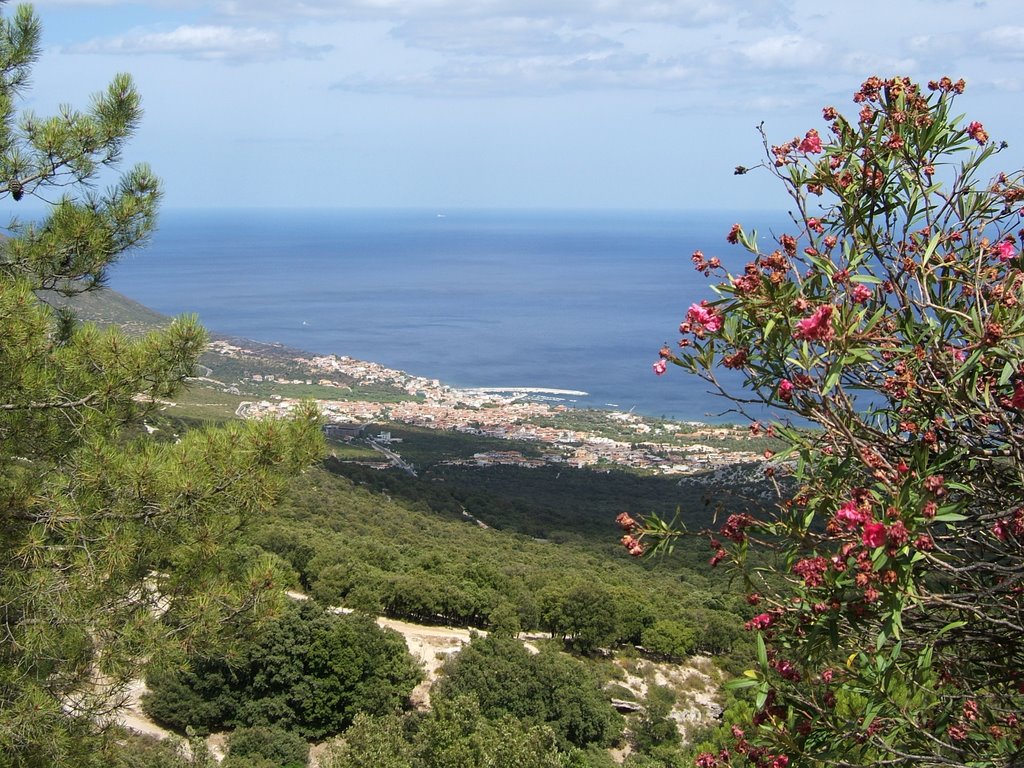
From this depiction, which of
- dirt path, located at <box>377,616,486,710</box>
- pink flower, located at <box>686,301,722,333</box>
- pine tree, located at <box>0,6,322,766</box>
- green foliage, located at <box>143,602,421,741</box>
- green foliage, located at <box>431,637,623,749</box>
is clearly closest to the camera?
pink flower, located at <box>686,301,722,333</box>

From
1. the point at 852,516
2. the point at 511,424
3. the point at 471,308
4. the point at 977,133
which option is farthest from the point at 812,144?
the point at 471,308

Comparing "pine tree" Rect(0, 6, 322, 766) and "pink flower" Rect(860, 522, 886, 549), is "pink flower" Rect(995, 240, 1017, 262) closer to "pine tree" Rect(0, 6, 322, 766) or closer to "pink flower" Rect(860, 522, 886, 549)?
"pink flower" Rect(860, 522, 886, 549)

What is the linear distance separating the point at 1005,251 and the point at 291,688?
10891mm

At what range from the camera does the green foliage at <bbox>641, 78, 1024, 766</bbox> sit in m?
1.85

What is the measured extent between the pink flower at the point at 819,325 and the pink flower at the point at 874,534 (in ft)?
1.37

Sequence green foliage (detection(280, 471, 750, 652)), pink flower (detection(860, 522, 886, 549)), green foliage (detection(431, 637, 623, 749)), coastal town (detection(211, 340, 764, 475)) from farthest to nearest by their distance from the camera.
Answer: coastal town (detection(211, 340, 764, 475))
green foliage (detection(280, 471, 750, 652))
green foliage (detection(431, 637, 623, 749))
pink flower (detection(860, 522, 886, 549))

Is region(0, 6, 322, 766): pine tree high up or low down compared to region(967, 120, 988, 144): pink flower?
down

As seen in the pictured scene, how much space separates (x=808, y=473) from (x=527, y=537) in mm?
23135

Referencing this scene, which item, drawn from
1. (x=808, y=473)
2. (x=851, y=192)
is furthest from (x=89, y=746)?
(x=851, y=192)

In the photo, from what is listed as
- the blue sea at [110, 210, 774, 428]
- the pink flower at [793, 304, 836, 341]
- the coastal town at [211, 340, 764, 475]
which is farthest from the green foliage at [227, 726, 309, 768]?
the coastal town at [211, 340, 764, 475]

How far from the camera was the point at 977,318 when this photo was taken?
6.22ft

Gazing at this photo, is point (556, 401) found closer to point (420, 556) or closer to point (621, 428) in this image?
point (621, 428)

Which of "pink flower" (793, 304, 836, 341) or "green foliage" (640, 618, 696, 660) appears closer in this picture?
"pink flower" (793, 304, 836, 341)

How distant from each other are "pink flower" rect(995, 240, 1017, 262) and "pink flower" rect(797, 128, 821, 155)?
0.54 meters
